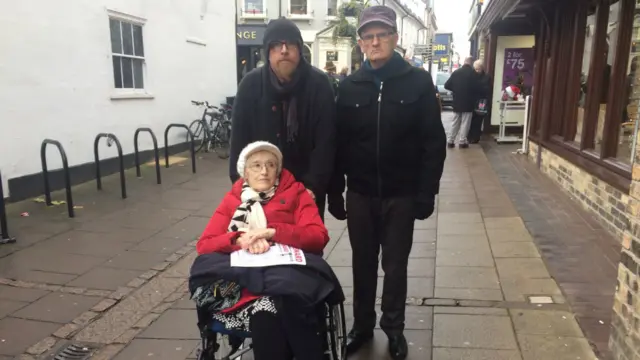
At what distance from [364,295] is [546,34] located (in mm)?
7437

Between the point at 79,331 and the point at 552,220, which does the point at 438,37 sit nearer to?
the point at 552,220

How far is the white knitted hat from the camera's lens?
268cm

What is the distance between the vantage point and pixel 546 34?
351 inches

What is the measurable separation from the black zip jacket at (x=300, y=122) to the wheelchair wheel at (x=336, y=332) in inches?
25.6

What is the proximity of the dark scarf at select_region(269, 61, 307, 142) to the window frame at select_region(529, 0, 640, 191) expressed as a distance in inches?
145

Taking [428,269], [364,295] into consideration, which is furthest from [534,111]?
[364,295]

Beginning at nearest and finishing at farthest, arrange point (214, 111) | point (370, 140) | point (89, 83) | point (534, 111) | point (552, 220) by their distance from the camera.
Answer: point (370, 140), point (552, 220), point (89, 83), point (534, 111), point (214, 111)

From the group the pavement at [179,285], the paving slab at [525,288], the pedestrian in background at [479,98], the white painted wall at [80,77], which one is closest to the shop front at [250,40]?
the white painted wall at [80,77]

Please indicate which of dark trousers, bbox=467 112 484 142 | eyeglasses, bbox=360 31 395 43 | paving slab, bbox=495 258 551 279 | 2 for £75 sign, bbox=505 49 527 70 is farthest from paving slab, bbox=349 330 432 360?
2 for £75 sign, bbox=505 49 527 70

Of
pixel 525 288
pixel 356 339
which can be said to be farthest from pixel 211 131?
pixel 356 339

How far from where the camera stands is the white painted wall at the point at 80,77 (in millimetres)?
6449

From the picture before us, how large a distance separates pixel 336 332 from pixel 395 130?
111 centimetres

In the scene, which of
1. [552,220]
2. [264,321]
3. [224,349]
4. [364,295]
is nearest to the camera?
[264,321]

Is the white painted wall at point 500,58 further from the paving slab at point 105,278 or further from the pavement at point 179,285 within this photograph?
the paving slab at point 105,278
